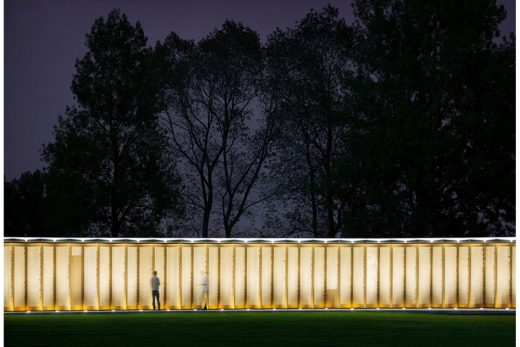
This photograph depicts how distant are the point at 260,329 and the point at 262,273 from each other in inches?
272

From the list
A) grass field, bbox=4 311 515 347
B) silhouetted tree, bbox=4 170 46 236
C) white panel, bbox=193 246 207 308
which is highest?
silhouetted tree, bbox=4 170 46 236

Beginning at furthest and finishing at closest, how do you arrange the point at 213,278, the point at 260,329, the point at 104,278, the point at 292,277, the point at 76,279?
the point at 292,277 < the point at 213,278 < the point at 104,278 < the point at 76,279 < the point at 260,329

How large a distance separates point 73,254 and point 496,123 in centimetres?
1633

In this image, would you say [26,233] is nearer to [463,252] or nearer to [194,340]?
[463,252]

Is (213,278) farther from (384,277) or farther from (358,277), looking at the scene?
(384,277)

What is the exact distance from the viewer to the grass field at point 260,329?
45.7ft

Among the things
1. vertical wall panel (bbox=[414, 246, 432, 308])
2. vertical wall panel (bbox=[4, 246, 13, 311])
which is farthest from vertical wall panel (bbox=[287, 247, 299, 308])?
vertical wall panel (bbox=[4, 246, 13, 311])

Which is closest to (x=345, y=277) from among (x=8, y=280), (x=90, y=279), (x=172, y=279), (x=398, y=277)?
(x=398, y=277)

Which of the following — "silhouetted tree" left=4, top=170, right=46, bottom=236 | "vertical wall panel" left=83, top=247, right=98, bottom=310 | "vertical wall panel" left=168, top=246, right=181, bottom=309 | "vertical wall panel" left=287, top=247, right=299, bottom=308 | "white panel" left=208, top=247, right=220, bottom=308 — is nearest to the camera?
"vertical wall panel" left=83, top=247, right=98, bottom=310

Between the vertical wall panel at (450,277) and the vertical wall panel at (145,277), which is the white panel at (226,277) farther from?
the vertical wall panel at (450,277)

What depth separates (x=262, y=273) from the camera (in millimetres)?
23500

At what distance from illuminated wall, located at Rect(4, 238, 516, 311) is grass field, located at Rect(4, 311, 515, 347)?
4.72 feet

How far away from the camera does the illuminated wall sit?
74.7 feet

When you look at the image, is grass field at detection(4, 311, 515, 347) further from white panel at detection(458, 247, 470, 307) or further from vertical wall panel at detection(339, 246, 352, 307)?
white panel at detection(458, 247, 470, 307)
